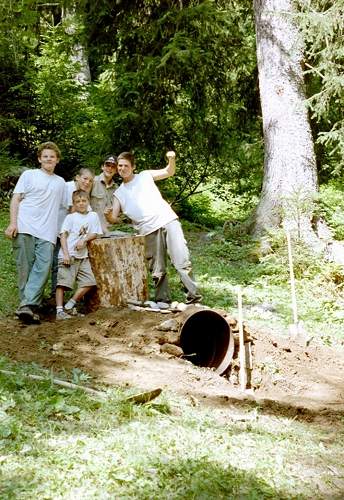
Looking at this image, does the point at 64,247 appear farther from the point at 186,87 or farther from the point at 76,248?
the point at 186,87

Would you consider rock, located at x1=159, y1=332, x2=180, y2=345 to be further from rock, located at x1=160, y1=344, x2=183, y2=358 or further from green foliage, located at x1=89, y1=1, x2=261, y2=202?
green foliage, located at x1=89, y1=1, x2=261, y2=202

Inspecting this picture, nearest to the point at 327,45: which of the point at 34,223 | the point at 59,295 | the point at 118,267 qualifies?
the point at 118,267

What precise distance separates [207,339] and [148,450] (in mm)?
3471

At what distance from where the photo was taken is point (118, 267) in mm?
7000

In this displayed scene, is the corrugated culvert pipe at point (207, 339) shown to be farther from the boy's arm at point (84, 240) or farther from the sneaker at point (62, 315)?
the boy's arm at point (84, 240)

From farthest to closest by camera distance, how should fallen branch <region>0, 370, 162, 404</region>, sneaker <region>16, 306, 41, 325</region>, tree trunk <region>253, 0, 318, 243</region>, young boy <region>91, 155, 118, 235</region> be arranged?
tree trunk <region>253, 0, 318, 243</region>
young boy <region>91, 155, 118, 235</region>
sneaker <region>16, 306, 41, 325</region>
fallen branch <region>0, 370, 162, 404</region>

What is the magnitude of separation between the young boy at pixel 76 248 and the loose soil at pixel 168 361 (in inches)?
18.1

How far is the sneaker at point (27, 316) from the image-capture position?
6.49 metres

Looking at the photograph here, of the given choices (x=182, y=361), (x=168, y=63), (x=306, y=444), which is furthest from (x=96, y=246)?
(x=168, y=63)

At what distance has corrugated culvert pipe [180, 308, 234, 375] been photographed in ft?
21.0

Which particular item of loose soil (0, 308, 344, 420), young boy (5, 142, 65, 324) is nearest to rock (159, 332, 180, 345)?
loose soil (0, 308, 344, 420)

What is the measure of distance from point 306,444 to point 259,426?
1.35 feet

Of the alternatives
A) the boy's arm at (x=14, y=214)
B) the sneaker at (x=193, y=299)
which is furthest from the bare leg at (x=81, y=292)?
the sneaker at (x=193, y=299)

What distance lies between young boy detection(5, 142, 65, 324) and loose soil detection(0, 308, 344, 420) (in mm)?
601
